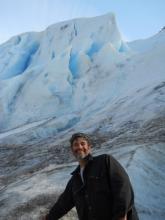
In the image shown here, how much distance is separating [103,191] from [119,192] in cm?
19

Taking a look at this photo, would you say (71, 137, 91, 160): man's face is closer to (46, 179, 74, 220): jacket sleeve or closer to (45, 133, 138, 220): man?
(45, 133, 138, 220): man

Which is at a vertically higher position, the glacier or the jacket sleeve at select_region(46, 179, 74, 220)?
the jacket sleeve at select_region(46, 179, 74, 220)

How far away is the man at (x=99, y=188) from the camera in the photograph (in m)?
3.64

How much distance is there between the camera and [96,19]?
105 feet

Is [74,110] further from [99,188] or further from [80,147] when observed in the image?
[99,188]

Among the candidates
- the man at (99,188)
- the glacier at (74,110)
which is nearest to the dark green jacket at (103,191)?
the man at (99,188)

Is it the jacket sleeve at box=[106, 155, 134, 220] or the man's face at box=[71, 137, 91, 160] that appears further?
the man's face at box=[71, 137, 91, 160]

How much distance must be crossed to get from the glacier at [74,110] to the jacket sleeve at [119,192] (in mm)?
4443

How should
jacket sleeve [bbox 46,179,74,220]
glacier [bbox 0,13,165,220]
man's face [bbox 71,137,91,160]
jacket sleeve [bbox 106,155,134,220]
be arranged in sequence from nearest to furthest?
jacket sleeve [bbox 106,155,134,220] < man's face [bbox 71,137,91,160] < jacket sleeve [bbox 46,179,74,220] < glacier [bbox 0,13,165,220]

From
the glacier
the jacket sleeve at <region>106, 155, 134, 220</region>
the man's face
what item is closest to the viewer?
the jacket sleeve at <region>106, 155, 134, 220</region>

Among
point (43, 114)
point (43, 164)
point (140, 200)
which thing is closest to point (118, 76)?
point (43, 114)

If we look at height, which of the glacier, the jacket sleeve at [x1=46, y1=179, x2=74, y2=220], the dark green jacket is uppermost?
the dark green jacket

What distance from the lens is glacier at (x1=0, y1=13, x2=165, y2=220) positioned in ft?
33.9

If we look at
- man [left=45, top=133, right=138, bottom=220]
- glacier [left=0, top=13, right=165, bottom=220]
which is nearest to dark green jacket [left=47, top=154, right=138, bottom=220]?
man [left=45, top=133, right=138, bottom=220]
